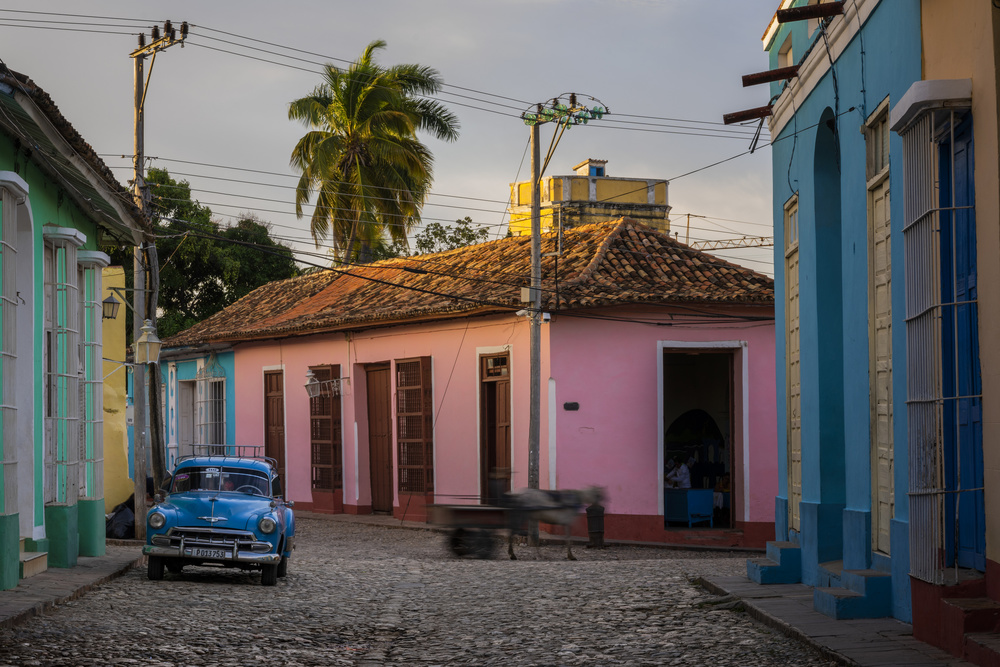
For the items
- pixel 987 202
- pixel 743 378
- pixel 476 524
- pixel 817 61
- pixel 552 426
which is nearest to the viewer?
pixel 987 202

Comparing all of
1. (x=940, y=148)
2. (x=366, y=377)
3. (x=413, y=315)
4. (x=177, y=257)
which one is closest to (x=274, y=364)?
(x=366, y=377)

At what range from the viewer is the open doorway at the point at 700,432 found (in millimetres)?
19422

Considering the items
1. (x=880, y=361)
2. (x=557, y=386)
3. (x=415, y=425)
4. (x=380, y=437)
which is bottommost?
(x=380, y=437)

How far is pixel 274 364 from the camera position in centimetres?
2647

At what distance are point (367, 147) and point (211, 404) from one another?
791cm

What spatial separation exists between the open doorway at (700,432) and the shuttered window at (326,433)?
670 cm

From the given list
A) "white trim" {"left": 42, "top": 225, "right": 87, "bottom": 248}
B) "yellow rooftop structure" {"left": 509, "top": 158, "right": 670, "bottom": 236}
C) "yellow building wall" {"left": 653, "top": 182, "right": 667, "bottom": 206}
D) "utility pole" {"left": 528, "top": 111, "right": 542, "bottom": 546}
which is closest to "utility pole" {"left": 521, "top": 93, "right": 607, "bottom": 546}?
"utility pole" {"left": 528, "top": 111, "right": 542, "bottom": 546}

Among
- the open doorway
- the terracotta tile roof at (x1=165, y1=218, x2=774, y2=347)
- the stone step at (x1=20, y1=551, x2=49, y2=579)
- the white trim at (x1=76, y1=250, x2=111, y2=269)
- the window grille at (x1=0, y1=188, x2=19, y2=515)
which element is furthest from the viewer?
the open doorway

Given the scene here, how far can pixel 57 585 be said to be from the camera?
1090 cm

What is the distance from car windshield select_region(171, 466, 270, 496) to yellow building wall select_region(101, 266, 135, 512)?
7.77 m

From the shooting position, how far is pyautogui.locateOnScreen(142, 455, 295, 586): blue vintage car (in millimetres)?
12016

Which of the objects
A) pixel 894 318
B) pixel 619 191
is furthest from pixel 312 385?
pixel 619 191

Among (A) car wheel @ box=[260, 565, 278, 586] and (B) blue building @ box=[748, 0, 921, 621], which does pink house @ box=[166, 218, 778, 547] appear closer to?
(A) car wheel @ box=[260, 565, 278, 586]

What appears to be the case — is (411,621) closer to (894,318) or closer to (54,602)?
(54,602)
